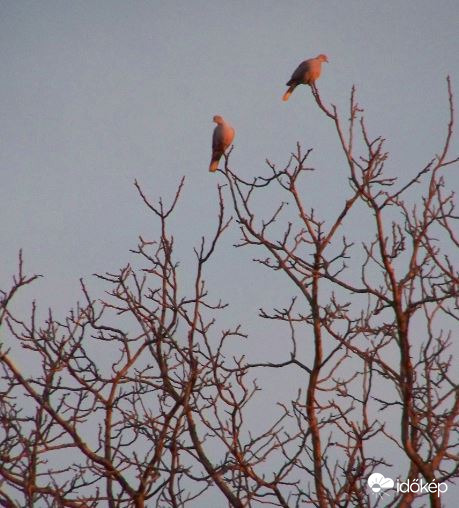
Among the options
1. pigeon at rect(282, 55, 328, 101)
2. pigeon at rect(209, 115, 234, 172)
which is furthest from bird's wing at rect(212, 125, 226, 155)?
pigeon at rect(282, 55, 328, 101)

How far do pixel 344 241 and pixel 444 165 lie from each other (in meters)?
0.88

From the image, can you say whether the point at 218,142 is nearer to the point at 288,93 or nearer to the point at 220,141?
the point at 220,141

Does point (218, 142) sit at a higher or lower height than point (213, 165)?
higher

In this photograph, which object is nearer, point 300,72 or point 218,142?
point 218,142

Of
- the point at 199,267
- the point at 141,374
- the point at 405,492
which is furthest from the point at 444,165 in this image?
the point at 141,374

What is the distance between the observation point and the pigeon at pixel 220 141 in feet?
29.9

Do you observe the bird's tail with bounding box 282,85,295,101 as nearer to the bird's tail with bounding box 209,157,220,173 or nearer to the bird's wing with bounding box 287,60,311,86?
the bird's wing with bounding box 287,60,311,86

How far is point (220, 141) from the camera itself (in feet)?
30.0

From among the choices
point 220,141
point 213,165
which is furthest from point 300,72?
point 213,165

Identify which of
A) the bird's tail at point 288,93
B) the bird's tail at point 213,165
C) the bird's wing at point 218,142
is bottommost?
the bird's tail at point 213,165

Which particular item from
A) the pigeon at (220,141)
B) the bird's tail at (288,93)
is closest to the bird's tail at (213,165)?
the pigeon at (220,141)

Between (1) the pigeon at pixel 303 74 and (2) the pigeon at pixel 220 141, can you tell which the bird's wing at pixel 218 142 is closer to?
(2) the pigeon at pixel 220 141

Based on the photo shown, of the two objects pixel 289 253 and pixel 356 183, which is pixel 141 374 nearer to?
pixel 289 253

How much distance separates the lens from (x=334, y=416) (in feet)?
16.5
